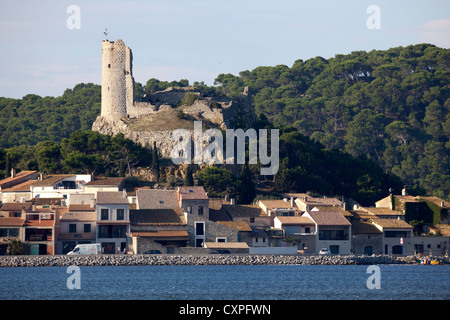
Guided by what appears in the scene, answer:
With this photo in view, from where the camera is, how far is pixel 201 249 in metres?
62.9

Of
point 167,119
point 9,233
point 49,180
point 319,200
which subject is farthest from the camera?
point 167,119

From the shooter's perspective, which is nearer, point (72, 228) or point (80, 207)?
point (72, 228)

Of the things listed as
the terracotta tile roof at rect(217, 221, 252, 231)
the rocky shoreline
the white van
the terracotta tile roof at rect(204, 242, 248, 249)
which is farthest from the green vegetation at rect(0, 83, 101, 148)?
the rocky shoreline

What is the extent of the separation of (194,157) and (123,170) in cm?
621

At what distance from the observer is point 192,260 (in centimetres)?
6131

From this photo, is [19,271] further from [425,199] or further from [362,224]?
[425,199]

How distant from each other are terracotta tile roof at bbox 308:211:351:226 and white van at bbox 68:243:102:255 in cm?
1645

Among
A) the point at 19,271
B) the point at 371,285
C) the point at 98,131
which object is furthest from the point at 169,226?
the point at 98,131

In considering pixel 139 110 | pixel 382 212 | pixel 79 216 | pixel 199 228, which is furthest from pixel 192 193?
pixel 139 110

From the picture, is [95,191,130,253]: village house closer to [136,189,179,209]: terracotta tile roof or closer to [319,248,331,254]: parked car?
[136,189,179,209]: terracotta tile roof

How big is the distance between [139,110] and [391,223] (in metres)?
28.3

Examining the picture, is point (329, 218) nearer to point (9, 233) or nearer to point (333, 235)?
point (333, 235)

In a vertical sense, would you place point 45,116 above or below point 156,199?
above

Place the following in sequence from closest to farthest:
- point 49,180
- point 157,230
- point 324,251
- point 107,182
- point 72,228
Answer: point 72,228 → point 157,230 → point 324,251 → point 107,182 → point 49,180
